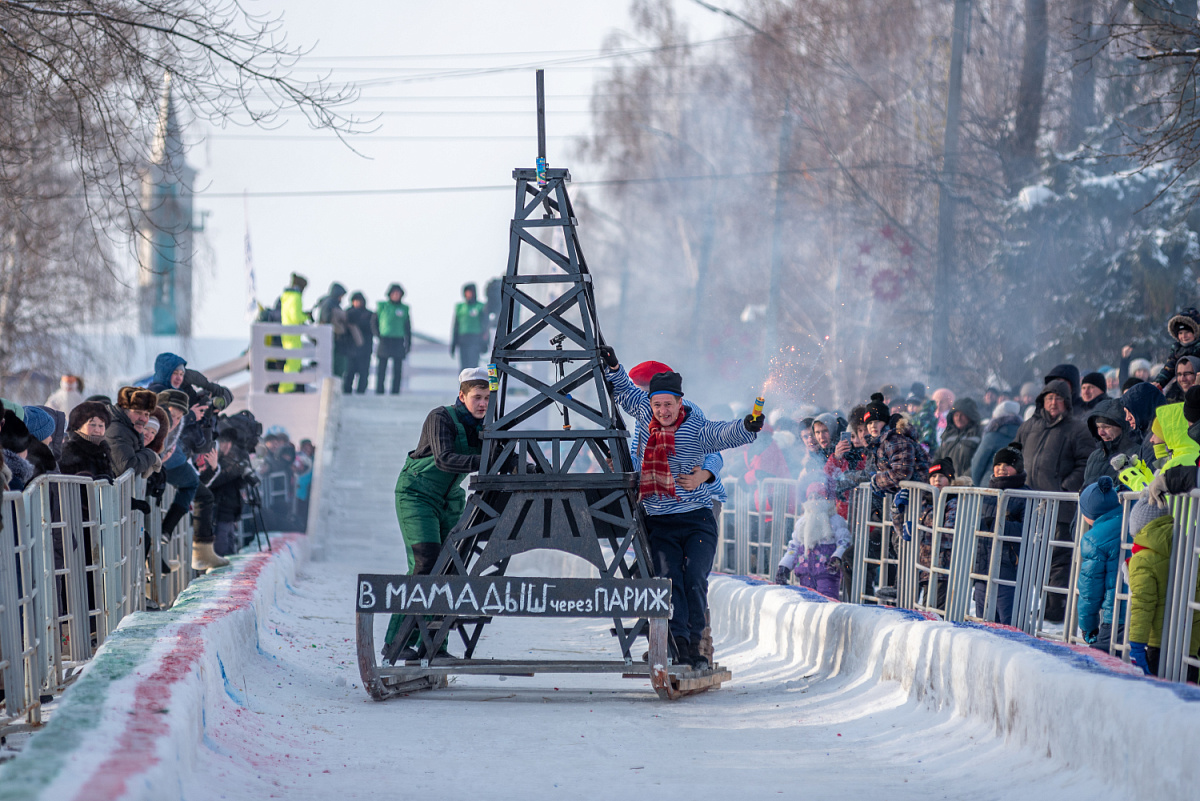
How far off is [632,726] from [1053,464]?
4099 millimetres

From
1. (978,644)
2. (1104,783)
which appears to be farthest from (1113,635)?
(1104,783)

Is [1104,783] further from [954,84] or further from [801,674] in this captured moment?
[954,84]

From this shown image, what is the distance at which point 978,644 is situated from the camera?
648cm

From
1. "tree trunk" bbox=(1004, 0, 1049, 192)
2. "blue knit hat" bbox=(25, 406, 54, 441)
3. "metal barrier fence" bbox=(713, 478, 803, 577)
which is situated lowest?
"metal barrier fence" bbox=(713, 478, 803, 577)

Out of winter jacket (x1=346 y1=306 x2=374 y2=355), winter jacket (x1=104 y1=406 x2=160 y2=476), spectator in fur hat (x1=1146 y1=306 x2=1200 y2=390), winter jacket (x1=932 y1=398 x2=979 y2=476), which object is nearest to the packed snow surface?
winter jacket (x1=104 y1=406 x2=160 y2=476)

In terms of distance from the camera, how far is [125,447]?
9.06m

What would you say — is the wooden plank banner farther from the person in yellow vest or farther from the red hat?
the person in yellow vest

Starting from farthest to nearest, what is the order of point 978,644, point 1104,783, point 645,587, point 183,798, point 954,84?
point 954,84
point 645,587
point 978,644
point 1104,783
point 183,798

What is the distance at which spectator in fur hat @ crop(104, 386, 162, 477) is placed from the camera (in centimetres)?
902

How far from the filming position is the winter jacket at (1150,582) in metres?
6.11

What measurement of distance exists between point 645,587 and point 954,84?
13665 millimetres

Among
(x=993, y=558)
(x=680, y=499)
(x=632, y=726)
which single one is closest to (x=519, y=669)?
(x=632, y=726)

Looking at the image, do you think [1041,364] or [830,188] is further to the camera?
[830,188]

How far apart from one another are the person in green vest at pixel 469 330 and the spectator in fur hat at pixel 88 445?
16.5 m
